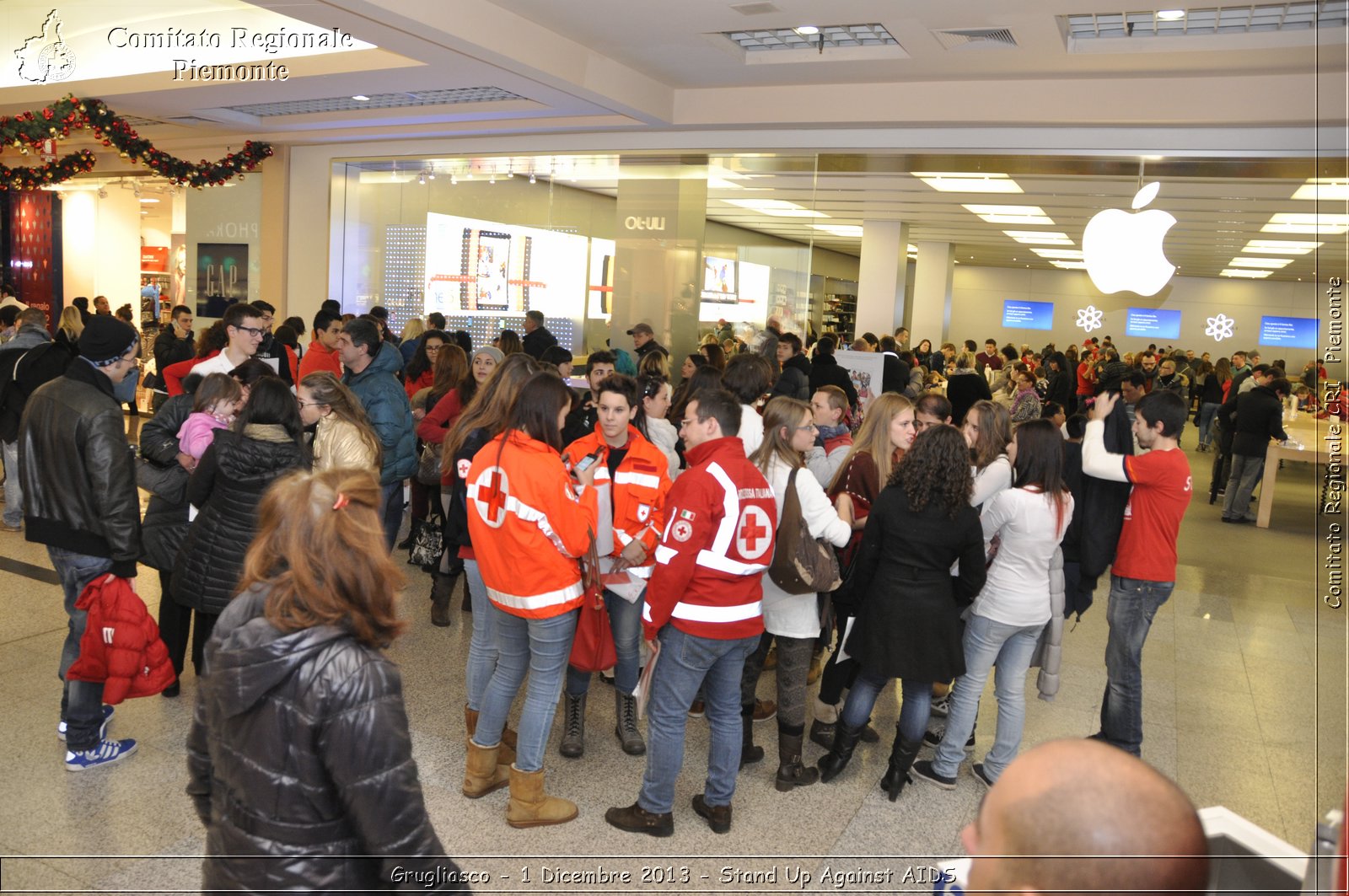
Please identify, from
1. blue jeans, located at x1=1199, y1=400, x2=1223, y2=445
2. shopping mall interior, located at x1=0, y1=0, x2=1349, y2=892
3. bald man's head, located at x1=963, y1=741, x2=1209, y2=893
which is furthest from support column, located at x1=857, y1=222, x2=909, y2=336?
bald man's head, located at x1=963, y1=741, x2=1209, y2=893

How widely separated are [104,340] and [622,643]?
2432mm

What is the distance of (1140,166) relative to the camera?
7816 millimetres

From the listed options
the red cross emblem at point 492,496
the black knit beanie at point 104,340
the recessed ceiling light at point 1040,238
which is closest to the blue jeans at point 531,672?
the red cross emblem at point 492,496

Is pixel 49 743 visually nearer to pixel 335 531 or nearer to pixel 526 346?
pixel 335 531

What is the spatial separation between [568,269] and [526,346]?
7.96ft

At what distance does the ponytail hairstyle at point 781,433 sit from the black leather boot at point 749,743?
1156 mm

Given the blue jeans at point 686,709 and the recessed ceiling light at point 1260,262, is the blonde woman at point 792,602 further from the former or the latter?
the recessed ceiling light at point 1260,262

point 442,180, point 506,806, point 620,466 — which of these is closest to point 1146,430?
point 620,466

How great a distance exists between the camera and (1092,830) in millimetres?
1003

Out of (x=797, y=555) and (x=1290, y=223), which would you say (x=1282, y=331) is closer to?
(x=1290, y=223)

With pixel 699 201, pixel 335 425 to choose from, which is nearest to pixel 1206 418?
pixel 699 201

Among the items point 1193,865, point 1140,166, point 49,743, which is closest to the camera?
point 1193,865

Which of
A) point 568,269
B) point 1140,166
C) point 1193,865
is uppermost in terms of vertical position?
point 1140,166

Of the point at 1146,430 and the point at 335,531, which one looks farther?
the point at 1146,430
